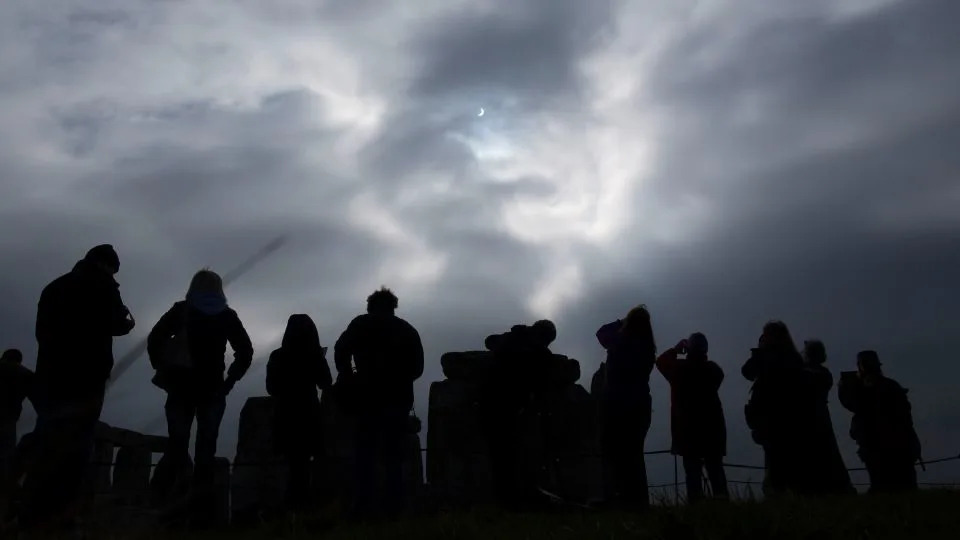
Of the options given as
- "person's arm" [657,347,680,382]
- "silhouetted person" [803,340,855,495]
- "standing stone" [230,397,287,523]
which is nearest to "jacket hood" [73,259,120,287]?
"standing stone" [230,397,287,523]

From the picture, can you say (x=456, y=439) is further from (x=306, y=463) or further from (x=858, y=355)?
(x=858, y=355)

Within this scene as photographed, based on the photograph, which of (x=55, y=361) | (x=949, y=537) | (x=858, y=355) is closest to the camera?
(x=949, y=537)

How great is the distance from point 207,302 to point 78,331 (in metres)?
1.17

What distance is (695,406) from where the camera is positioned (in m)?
7.80

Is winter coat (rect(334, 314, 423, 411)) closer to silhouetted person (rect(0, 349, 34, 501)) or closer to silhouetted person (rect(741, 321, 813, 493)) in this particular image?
silhouetted person (rect(741, 321, 813, 493))

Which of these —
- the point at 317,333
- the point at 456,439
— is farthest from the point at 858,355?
the point at 317,333

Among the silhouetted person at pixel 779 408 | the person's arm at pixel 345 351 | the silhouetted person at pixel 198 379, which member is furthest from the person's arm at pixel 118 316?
the silhouetted person at pixel 779 408

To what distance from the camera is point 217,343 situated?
23.2ft

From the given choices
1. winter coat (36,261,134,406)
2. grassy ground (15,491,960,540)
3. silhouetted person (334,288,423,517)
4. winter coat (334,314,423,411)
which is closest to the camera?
grassy ground (15,491,960,540)

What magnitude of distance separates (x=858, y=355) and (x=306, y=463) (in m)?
4.98

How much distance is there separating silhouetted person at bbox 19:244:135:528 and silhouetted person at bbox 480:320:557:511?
9.56 ft

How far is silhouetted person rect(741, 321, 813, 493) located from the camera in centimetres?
753

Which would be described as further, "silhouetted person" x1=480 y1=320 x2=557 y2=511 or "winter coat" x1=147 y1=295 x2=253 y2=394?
"silhouetted person" x1=480 y1=320 x2=557 y2=511

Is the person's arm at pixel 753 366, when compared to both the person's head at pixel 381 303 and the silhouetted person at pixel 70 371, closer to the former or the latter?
the person's head at pixel 381 303
